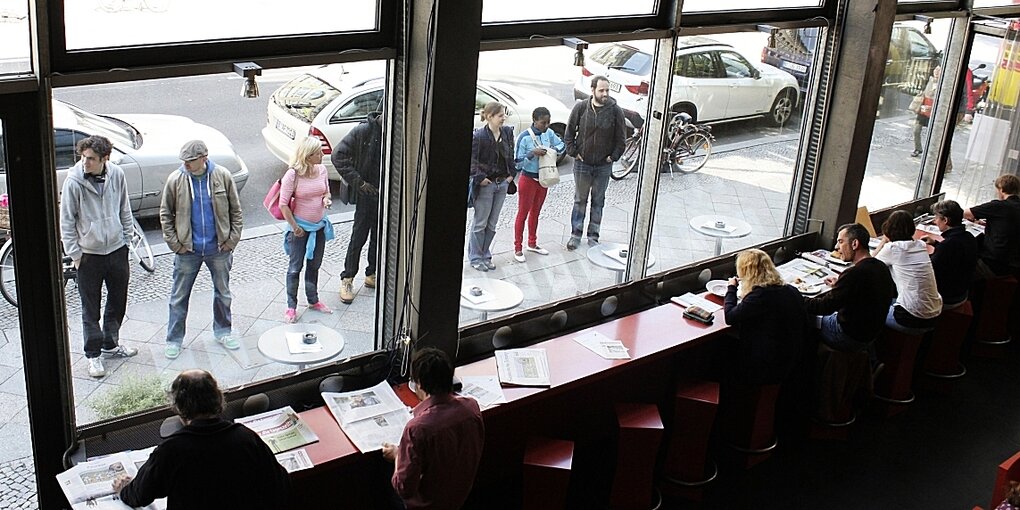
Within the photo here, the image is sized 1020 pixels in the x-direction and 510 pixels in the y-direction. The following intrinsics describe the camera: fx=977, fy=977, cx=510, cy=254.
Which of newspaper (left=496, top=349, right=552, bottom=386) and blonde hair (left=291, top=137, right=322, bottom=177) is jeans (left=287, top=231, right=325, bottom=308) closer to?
blonde hair (left=291, top=137, right=322, bottom=177)

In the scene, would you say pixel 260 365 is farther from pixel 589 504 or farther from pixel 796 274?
pixel 796 274

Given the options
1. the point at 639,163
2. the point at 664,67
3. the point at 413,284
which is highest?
the point at 664,67

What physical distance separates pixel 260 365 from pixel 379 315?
0.66m

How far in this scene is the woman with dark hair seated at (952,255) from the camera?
6.39 m

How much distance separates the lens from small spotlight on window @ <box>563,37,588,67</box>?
4957 millimetres

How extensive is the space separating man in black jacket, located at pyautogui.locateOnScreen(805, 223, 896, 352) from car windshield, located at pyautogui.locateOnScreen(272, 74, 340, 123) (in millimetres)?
3056

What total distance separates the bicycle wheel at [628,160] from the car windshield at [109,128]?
9.08ft

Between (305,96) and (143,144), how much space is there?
730mm

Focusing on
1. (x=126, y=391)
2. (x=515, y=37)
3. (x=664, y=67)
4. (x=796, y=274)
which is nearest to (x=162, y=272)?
(x=126, y=391)

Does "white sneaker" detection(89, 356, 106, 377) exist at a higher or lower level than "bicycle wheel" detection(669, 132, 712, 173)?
lower

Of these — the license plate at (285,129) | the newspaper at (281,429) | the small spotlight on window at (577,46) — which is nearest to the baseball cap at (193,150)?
the license plate at (285,129)

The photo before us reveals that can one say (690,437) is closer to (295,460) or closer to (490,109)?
(490,109)

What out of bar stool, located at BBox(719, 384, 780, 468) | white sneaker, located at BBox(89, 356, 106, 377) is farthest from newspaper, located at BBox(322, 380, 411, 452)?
bar stool, located at BBox(719, 384, 780, 468)

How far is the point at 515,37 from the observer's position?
480 centimetres
